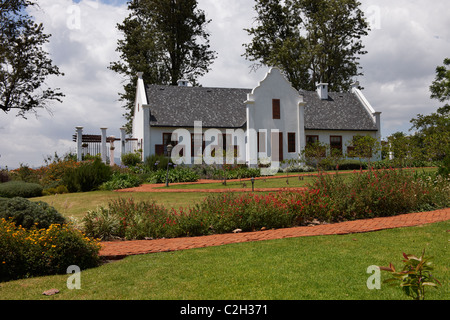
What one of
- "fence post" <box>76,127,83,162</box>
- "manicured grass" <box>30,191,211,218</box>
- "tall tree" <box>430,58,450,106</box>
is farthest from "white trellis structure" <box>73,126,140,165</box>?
"tall tree" <box>430,58,450,106</box>

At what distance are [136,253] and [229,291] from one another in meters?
2.82

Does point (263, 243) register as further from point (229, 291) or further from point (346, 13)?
point (346, 13)

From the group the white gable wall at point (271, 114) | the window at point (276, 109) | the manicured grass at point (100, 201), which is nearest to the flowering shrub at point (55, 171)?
the manicured grass at point (100, 201)

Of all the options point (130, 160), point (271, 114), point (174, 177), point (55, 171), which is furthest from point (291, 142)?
point (55, 171)

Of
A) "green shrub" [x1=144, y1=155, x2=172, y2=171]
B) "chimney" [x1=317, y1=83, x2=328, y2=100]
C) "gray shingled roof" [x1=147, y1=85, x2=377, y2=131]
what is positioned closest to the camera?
"green shrub" [x1=144, y1=155, x2=172, y2=171]

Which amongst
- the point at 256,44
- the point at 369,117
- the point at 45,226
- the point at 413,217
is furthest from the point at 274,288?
the point at 256,44

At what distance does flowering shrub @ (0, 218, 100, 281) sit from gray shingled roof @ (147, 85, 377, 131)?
2187cm

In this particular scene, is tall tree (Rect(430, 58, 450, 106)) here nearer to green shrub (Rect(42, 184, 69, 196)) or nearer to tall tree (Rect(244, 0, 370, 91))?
tall tree (Rect(244, 0, 370, 91))

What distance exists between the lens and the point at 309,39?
37656 millimetres

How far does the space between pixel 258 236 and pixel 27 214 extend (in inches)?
172

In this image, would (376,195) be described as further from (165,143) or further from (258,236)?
(165,143)

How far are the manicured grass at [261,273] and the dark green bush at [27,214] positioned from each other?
4.35ft

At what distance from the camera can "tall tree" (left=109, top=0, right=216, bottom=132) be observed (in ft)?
115

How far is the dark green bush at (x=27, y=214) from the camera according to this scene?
635 cm
